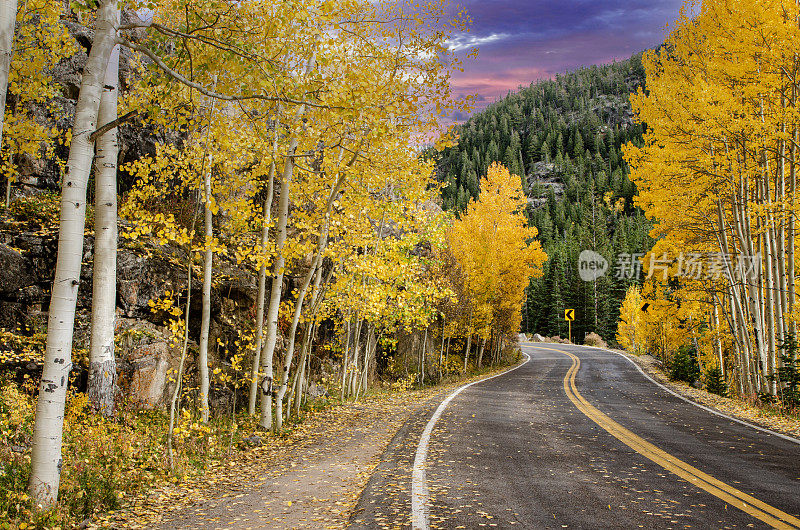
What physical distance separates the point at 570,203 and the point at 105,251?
139 meters

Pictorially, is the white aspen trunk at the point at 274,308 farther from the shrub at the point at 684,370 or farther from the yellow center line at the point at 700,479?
the shrub at the point at 684,370

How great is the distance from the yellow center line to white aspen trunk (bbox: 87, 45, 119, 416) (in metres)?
7.88

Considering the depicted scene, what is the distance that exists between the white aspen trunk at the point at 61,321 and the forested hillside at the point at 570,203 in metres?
6.19

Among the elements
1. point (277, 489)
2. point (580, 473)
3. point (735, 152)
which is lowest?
point (277, 489)

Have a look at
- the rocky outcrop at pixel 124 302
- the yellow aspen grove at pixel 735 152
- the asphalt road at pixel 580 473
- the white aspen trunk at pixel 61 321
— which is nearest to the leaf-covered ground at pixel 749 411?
the asphalt road at pixel 580 473

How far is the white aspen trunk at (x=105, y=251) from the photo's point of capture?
6.02 meters

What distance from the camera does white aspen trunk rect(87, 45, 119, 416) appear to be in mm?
6016

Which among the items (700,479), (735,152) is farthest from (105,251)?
(735,152)

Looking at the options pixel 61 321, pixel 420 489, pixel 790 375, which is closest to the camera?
pixel 61 321

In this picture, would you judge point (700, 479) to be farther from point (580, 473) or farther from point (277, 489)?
point (277, 489)

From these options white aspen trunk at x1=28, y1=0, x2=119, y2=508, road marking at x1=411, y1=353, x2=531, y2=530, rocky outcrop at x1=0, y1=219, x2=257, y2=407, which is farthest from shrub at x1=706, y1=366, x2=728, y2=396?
white aspen trunk at x1=28, y1=0, x2=119, y2=508

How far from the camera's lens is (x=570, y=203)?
5266 inches

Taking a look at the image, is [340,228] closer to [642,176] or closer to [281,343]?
[281,343]

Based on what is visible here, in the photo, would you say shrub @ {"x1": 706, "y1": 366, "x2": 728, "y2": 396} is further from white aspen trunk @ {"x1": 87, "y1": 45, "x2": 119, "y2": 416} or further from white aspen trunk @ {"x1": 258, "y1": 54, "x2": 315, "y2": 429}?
white aspen trunk @ {"x1": 87, "y1": 45, "x2": 119, "y2": 416}
